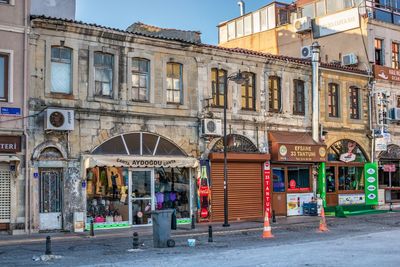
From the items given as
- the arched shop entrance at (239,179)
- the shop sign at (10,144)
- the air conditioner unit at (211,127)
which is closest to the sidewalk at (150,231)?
the arched shop entrance at (239,179)

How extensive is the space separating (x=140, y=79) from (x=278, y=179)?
28.4ft

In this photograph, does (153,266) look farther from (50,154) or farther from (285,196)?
(285,196)

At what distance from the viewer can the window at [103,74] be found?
75.2 feet

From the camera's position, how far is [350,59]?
33500mm

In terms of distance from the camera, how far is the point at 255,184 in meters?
27.3

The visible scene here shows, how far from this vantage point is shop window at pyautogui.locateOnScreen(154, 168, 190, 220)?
24.4 meters

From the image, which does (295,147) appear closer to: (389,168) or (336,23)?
(389,168)

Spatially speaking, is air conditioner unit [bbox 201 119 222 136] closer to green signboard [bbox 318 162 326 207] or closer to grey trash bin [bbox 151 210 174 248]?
green signboard [bbox 318 162 326 207]

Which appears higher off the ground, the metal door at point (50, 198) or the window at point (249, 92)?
the window at point (249, 92)

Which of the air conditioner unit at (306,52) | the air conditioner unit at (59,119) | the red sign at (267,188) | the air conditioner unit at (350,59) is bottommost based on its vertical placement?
the red sign at (267,188)

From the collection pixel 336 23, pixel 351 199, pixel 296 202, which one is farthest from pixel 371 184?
pixel 336 23

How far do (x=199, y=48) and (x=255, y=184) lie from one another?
21.9 ft

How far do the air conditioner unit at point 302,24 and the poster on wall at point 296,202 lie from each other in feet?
37.8

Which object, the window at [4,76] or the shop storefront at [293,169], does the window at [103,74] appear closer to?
the window at [4,76]
